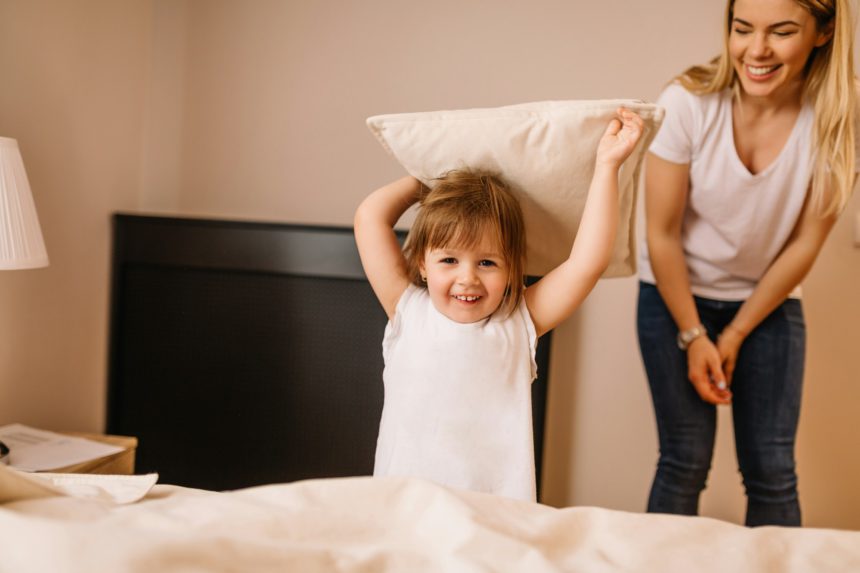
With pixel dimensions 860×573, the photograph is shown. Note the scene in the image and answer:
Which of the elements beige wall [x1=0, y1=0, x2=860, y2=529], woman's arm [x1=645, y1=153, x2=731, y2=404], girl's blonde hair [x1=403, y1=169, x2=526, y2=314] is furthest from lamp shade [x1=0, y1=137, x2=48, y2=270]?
woman's arm [x1=645, y1=153, x2=731, y2=404]

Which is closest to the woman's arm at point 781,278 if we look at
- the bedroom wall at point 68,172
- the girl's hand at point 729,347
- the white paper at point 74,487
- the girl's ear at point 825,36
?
the girl's hand at point 729,347

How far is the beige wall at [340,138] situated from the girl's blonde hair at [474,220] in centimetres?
85

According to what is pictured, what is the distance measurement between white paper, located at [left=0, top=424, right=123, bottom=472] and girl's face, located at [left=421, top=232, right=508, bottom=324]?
2.66ft

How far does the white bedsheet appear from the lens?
0.63 metres

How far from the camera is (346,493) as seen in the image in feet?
2.59

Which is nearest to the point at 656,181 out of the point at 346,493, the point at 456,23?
the point at 456,23

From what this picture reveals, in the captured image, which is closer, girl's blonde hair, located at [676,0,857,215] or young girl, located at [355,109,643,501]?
young girl, located at [355,109,643,501]

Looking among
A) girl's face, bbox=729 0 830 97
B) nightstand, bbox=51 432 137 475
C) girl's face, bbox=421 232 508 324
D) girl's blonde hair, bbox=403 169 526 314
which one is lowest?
nightstand, bbox=51 432 137 475

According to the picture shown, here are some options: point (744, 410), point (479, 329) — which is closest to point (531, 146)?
point (479, 329)

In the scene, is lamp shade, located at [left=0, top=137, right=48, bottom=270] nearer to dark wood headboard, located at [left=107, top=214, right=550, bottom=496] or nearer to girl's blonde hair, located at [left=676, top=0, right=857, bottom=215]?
dark wood headboard, located at [left=107, top=214, right=550, bottom=496]

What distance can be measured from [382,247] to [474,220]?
7.2 inches

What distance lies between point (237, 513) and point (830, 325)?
5.57 feet

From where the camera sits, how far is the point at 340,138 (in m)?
2.07

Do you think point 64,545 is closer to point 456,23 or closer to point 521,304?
point 521,304
